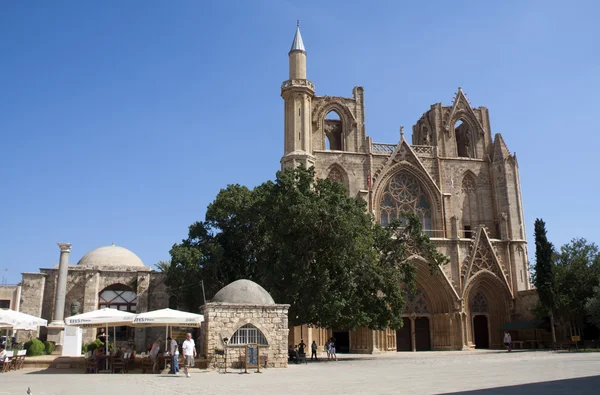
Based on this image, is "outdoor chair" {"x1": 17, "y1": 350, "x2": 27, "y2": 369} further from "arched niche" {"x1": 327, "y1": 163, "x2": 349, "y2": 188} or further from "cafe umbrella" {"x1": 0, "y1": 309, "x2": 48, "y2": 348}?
"arched niche" {"x1": 327, "y1": 163, "x2": 349, "y2": 188}

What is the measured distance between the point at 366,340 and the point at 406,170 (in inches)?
509

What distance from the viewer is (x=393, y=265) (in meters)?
28.5

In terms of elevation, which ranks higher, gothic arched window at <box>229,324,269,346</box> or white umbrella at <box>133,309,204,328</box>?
white umbrella at <box>133,309,204,328</box>

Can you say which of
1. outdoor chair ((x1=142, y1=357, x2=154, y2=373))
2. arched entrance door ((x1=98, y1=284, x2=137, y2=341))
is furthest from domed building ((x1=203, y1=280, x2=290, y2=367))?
arched entrance door ((x1=98, y1=284, x2=137, y2=341))

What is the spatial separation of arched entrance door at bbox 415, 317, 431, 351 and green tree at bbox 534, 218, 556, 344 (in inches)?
322

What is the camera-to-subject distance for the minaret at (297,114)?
37862mm

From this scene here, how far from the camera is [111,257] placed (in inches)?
1690

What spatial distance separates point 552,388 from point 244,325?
10515 millimetres

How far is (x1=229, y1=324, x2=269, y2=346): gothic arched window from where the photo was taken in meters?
19.0

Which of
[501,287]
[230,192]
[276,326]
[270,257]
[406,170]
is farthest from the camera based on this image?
[406,170]

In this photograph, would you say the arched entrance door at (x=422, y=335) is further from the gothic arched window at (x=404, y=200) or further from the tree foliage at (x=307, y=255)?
the tree foliage at (x=307, y=255)

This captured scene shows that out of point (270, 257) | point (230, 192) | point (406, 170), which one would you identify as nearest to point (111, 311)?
point (270, 257)

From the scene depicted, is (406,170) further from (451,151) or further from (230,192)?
(230,192)

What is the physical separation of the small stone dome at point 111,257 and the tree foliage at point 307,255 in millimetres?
13243
